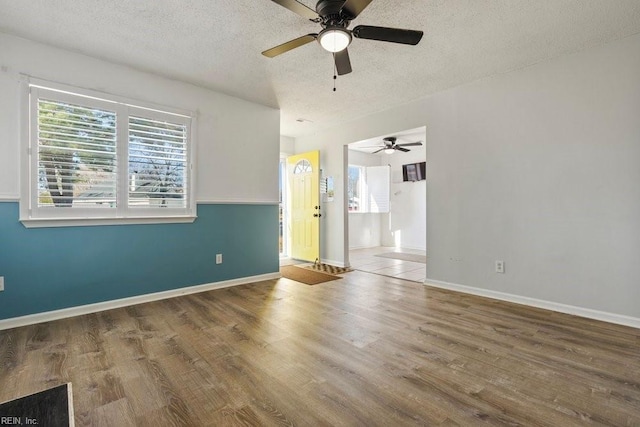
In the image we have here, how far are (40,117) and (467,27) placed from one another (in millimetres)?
3910

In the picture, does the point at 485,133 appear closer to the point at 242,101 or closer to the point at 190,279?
the point at 242,101

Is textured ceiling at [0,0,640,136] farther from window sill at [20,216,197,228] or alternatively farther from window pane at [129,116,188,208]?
window sill at [20,216,197,228]

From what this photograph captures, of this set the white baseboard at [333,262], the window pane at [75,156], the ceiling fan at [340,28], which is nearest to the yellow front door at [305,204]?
the white baseboard at [333,262]

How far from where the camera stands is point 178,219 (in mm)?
3641

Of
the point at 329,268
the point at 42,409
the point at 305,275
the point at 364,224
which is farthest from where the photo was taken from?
the point at 364,224

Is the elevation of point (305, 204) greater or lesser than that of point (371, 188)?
lesser

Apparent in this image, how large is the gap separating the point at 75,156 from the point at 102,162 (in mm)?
220

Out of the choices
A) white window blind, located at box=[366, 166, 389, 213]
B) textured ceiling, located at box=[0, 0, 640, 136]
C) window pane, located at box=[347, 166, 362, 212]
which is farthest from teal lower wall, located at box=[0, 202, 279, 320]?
white window blind, located at box=[366, 166, 389, 213]

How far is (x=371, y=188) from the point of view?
7.95 meters

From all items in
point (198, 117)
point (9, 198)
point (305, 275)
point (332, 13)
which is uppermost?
point (332, 13)

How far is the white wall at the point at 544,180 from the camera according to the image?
275cm

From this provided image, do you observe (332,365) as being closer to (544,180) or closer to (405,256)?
(544,180)

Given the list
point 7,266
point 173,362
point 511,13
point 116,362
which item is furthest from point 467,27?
point 7,266

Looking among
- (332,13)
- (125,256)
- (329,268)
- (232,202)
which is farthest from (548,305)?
(125,256)
